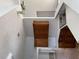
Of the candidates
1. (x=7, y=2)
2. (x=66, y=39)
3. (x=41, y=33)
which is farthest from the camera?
(x=41, y=33)

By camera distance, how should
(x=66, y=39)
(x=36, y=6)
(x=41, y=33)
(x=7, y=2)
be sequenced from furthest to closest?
(x=36, y=6), (x=41, y=33), (x=7, y=2), (x=66, y=39)

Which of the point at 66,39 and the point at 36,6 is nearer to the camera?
the point at 66,39

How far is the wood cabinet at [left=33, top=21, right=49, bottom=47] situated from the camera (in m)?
5.49

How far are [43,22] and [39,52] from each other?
3.34 ft

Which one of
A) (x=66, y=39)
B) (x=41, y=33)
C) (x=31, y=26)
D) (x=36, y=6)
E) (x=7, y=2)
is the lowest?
(x=66, y=39)

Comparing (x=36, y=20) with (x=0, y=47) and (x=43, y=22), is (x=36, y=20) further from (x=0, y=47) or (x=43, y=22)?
(x=0, y=47)

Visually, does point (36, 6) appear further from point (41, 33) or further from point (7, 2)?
point (7, 2)

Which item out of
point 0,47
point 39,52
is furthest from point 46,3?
point 0,47

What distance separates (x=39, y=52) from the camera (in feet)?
18.3

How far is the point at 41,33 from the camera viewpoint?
5.66 meters

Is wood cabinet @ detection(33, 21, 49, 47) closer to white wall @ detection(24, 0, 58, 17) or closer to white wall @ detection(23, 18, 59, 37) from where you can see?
white wall @ detection(23, 18, 59, 37)

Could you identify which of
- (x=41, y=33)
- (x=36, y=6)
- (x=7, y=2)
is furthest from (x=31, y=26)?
(x=7, y=2)

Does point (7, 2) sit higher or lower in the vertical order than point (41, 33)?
higher

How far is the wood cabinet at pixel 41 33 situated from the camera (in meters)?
5.49
